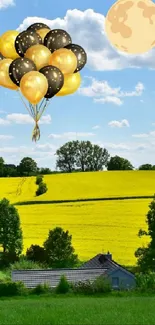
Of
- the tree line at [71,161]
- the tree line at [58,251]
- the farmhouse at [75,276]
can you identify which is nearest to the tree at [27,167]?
the tree line at [71,161]

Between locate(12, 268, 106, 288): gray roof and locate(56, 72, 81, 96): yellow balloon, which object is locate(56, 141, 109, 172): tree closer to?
locate(12, 268, 106, 288): gray roof

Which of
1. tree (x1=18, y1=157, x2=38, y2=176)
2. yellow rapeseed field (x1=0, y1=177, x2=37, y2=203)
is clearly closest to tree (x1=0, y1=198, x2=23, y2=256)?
tree (x1=18, y1=157, x2=38, y2=176)

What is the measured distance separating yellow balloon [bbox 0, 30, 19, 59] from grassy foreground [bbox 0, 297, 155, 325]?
7346 mm

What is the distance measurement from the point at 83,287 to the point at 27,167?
29881 mm

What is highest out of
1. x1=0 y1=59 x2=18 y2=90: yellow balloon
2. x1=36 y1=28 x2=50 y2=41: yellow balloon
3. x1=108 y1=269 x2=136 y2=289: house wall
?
x1=36 y1=28 x2=50 y2=41: yellow balloon

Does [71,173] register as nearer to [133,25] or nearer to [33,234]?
[33,234]

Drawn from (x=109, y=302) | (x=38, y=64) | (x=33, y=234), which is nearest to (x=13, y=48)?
(x=38, y=64)

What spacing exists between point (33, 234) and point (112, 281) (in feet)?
42.6

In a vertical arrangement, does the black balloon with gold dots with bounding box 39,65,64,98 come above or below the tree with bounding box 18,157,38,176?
below

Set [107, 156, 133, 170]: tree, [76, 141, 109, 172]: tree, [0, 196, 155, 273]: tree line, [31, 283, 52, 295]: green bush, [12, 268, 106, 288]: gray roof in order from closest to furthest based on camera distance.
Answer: [31, 283, 52, 295]: green bush → [12, 268, 106, 288]: gray roof → [0, 196, 155, 273]: tree line → [76, 141, 109, 172]: tree → [107, 156, 133, 170]: tree

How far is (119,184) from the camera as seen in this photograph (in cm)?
6844

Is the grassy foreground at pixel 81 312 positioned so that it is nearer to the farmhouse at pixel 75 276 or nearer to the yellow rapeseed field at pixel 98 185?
the farmhouse at pixel 75 276

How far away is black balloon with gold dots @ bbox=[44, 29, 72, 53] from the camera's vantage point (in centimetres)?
1869

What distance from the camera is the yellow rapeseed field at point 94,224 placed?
45075 mm
